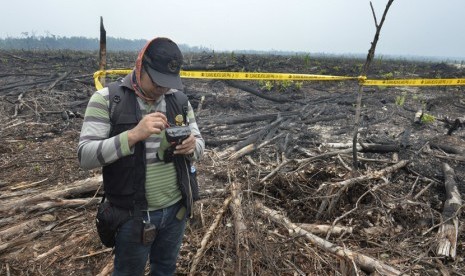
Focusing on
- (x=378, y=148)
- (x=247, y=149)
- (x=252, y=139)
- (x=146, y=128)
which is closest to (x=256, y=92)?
(x=252, y=139)

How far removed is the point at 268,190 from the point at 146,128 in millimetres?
3041

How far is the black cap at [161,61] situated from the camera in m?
1.90

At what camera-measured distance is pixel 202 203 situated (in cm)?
400

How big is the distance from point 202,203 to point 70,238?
1.56 m

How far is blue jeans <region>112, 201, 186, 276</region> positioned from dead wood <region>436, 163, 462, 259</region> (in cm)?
280

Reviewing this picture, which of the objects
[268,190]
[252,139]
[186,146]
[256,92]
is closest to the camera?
[186,146]

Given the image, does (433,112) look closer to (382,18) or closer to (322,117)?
(322,117)

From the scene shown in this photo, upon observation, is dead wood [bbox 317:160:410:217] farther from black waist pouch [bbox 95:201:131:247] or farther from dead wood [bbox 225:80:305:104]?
dead wood [bbox 225:80:305:104]

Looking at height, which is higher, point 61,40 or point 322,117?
point 61,40

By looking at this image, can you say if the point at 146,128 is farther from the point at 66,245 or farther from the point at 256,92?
the point at 256,92

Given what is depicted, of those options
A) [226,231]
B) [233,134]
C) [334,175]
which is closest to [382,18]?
[334,175]

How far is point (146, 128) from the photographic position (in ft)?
5.77

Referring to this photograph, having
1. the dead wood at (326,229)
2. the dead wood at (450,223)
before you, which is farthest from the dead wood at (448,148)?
the dead wood at (326,229)

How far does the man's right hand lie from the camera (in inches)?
69.1
